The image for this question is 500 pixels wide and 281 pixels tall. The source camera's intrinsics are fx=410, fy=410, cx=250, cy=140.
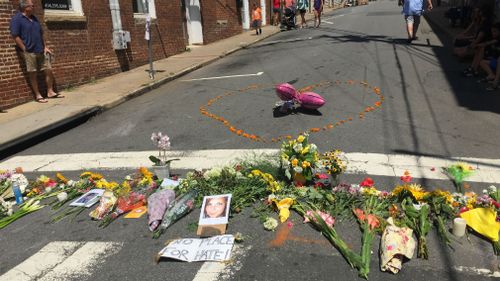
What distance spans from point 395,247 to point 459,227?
2.40 feet

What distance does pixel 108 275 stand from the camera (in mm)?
3471

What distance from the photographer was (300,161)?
15.1ft

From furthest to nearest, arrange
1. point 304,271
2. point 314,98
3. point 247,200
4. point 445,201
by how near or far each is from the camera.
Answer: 1. point 314,98
2. point 247,200
3. point 445,201
4. point 304,271

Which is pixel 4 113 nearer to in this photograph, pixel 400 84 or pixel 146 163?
pixel 146 163

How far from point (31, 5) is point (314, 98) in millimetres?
6563

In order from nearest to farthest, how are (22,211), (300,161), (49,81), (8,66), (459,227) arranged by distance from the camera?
(459,227), (300,161), (22,211), (8,66), (49,81)

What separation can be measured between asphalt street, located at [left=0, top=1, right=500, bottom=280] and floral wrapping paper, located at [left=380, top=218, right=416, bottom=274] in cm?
8

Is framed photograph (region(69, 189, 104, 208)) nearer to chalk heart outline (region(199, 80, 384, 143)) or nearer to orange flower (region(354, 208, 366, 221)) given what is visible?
chalk heart outline (region(199, 80, 384, 143))

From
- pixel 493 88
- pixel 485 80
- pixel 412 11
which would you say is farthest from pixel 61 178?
pixel 412 11

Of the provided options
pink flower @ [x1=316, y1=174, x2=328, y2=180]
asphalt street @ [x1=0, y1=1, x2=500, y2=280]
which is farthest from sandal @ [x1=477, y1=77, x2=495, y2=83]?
pink flower @ [x1=316, y1=174, x2=328, y2=180]

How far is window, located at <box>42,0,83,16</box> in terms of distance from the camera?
33.8 feet

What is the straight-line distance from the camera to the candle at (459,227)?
3.65 metres

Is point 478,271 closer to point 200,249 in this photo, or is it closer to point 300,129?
point 200,249

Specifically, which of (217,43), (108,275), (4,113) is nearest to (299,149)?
(108,275)
